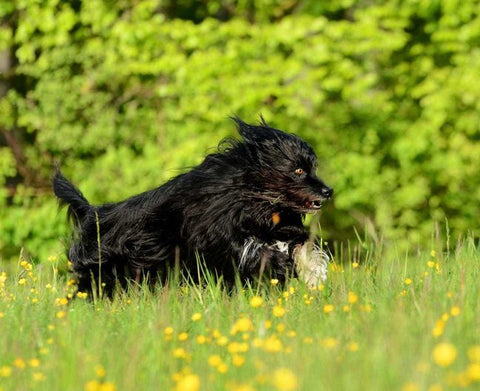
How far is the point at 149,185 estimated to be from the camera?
1312 cm

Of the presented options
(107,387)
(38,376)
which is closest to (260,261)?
(38,376)

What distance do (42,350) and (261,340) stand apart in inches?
35.3

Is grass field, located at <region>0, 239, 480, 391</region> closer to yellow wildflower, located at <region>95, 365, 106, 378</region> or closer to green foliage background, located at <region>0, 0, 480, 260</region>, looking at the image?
yellow wildflower, located at <region>95, 365, 106, 378</region>

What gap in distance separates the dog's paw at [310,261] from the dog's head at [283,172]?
0.26 metres

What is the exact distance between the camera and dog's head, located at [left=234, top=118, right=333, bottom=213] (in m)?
6.06

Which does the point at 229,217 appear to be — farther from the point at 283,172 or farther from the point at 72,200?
the point at 72,200

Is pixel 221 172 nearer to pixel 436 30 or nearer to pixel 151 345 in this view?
pixel 151 345

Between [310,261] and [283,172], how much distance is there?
2.01 feet

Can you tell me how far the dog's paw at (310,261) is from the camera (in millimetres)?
5918

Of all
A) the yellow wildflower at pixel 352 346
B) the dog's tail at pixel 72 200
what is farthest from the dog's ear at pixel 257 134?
the yellow wildflower at pixel 352 346

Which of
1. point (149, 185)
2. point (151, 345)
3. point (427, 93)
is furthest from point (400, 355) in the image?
point (427, 93)

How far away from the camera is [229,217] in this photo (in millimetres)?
6043

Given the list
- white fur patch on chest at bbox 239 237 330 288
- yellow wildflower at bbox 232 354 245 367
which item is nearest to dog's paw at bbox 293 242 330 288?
white fur patch on chest at bbox 239 237 330 288

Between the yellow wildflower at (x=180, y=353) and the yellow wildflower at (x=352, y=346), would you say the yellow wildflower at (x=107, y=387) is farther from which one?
the yellow wildflower at (x=352, y=346)
